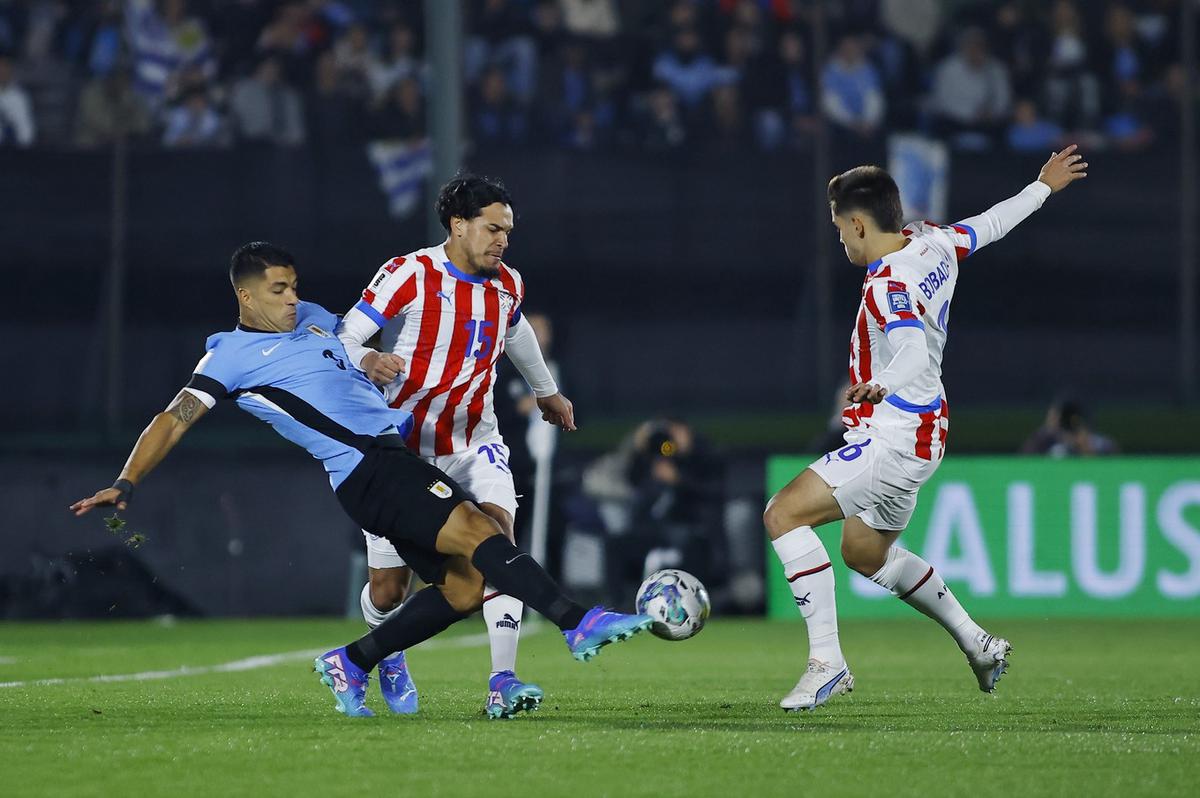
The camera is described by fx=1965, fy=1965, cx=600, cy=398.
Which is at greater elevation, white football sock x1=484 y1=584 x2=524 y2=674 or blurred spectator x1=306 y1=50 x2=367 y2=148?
blurred spectator x1=306 y1=50 x2=367 y2=148

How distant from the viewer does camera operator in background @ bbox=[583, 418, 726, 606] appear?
543 inches

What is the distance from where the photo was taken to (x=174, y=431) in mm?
6270

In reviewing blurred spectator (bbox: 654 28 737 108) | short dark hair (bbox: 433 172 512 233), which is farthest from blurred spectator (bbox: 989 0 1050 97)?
short dark hair (bbox: 433 172 512 233)

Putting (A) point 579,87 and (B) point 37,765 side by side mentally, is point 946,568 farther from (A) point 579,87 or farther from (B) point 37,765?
(B) point 37,765

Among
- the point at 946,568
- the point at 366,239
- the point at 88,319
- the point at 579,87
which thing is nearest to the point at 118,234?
the point at 88,319

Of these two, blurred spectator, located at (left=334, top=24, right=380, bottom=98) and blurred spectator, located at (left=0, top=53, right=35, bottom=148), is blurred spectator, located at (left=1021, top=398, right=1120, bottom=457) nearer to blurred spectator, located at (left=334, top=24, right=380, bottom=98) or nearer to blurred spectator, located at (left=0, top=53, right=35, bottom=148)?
blurred spectator, located at (left=334, top=24, right=380, bottom=98)

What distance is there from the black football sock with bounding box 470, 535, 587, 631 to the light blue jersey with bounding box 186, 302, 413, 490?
56 centimetres

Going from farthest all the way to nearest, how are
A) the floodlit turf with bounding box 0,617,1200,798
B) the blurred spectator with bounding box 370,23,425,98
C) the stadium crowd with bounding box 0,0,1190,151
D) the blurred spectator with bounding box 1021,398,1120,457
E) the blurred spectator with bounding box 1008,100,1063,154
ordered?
the blurred spectator with bounding box 370,23,425,98 → the blurred spectator with bounding box 1008,100,1063,154 → the stadium crowd with bounding box 0,0,1190,151 → the blurred spectator with bounding box 1021,398,1120,457 → the floodlit turf with bounding box 0,617,1200,798

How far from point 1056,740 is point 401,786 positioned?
2105 millimetres

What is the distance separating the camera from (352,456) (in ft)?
21.2

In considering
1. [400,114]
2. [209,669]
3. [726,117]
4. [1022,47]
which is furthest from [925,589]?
[1022,47]

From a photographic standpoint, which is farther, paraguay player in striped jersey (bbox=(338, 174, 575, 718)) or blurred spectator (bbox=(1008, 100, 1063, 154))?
blurred spectator (bbox=(1008, 100, 1063, 154))

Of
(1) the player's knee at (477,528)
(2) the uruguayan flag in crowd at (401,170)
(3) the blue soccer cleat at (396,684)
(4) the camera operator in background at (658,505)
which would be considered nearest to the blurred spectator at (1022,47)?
(2) the uruguayan flag in crowd at (401,170)

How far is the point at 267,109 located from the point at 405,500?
11.5 meters
